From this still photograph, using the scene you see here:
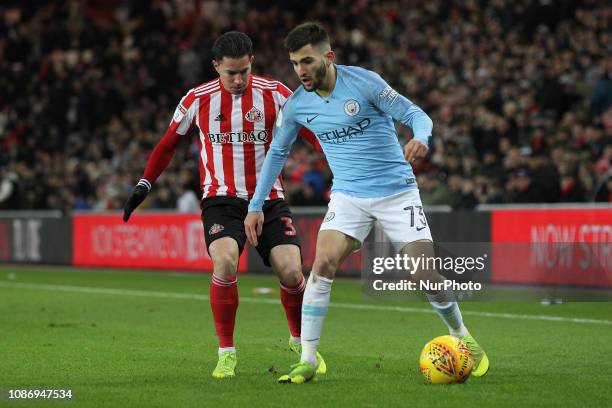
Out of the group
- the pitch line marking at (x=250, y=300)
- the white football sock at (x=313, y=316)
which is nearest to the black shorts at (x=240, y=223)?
the white football sock at (x=313, y=316)

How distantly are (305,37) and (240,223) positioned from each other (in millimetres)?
1717

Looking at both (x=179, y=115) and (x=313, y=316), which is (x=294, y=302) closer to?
(x=313, y=316)

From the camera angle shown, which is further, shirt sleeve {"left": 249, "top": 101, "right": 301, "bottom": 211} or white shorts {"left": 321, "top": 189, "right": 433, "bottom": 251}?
shirt sleeve {"left": 249, "top": 101, "right": 301, "bottom": 211}

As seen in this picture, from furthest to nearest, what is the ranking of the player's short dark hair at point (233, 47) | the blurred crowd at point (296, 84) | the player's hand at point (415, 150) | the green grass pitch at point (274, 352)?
the blurred crowd at point (296, 84), the player's short dark hair at point (233, 47), the green grass pitch at point (274, 352), the player's hand at point (415, 150)

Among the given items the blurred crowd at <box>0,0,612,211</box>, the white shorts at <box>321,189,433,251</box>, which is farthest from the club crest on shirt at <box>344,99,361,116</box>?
the blurred crowd at <box>0,0,612,211</box>

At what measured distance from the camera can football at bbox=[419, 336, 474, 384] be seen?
7430 millimetres

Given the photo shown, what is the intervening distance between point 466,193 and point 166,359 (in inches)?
367

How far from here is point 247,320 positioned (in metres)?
12.4

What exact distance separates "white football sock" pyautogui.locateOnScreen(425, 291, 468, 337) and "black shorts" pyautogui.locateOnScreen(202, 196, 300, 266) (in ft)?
4.32

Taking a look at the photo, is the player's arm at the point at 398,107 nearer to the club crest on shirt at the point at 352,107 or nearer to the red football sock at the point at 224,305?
the club crest on shirt at the point at 352,107

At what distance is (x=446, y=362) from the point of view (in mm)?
7434

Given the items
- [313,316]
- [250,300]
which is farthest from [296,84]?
[313,316]

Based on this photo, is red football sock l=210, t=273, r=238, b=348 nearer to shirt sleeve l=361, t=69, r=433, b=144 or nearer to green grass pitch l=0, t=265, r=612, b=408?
green grass pitch l=0, t=265, r=612, b=408

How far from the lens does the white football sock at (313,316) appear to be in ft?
25.1
